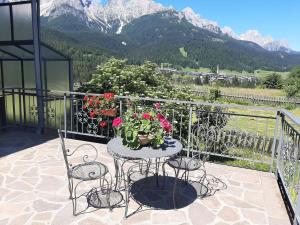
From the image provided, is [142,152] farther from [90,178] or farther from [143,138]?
[90,178]

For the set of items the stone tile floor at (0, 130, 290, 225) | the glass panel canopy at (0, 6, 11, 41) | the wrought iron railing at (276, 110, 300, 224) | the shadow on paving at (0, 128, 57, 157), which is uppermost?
the glass panel canopy at (0, 6, 11, 41)

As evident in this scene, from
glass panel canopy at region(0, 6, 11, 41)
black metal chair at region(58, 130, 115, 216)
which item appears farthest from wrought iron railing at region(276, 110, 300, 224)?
glass panel canopy at region(0, 6, 11, 41)

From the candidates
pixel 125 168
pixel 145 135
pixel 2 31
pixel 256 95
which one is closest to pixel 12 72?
pixel 2 31

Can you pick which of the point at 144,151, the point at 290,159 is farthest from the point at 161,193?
the point at 290,159

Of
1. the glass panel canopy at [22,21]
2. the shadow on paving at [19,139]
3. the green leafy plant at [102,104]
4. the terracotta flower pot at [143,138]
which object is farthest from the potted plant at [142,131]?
the glass panel canopy at [22,21]

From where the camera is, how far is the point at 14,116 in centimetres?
624

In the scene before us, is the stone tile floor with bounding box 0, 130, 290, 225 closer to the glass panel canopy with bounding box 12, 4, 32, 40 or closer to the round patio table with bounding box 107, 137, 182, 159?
the round patio table with bounding box 107, 137, 182, 159

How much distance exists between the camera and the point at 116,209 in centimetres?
290

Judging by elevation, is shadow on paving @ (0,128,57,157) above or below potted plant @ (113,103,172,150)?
below

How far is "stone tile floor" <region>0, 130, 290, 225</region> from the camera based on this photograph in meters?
2.72

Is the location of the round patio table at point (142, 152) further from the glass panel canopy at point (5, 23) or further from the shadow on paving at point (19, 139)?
the glass panel canopy at point (5, 23)

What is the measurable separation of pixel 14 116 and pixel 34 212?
4076mm

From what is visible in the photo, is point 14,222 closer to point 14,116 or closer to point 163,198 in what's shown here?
point 163,198

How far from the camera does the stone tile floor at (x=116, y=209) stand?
107 inches
